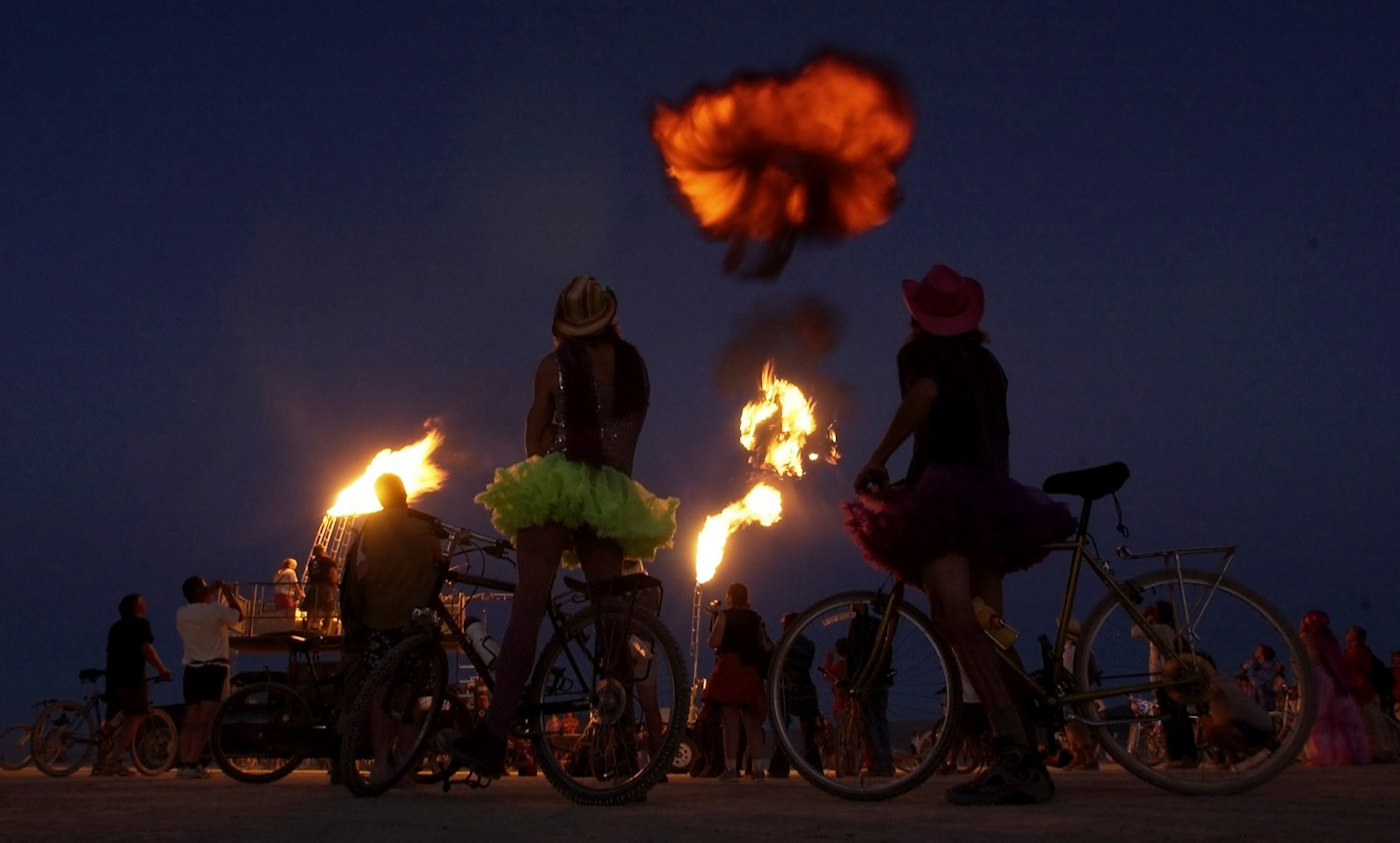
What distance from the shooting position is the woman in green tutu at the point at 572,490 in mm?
5398

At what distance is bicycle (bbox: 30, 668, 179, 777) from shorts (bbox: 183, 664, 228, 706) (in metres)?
2.57

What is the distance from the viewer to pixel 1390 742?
1312cm

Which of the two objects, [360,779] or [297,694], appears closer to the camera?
[360,779]

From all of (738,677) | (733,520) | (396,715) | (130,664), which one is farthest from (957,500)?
(733,520)

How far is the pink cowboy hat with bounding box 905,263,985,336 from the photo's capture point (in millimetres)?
5566

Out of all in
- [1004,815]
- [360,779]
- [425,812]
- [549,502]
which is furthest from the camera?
[360,779]

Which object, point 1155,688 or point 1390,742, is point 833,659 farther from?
point 1390,742

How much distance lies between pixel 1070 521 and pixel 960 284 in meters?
1.20

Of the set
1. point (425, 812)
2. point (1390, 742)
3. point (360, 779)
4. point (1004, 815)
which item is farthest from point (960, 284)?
point (1390, 742)

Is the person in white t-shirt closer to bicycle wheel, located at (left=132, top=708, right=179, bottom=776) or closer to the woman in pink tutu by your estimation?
bicycle wheel, located at (left=132, top=708, right=179, bottom=776)

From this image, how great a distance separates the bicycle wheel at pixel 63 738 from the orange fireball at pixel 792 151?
1030cm

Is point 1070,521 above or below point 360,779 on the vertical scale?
above

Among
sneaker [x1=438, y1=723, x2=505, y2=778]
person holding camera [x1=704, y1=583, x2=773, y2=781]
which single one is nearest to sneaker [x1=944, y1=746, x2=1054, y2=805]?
sneaker [x1=438, y1=723, x2=505, y2=778]

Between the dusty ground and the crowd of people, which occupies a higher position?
the crowd of people
